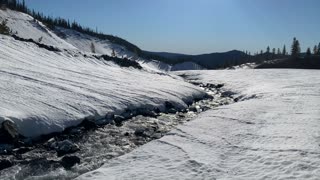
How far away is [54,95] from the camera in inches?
895

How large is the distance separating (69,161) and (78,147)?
179 cm

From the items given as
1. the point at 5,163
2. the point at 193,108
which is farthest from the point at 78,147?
the point at 193,108

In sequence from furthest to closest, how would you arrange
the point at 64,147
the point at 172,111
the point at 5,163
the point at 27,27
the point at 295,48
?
the point at 295,48
the point at 27,27
the point at 172,111
the point at 64,147
the point at 5,163

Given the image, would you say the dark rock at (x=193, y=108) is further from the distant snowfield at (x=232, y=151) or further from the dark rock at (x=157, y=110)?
the distant snowfield at (x=232, y=151)

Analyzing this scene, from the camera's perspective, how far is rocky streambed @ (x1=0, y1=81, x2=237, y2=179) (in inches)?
516

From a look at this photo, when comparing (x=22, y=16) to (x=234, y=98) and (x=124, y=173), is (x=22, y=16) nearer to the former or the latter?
(x=234, y=98)

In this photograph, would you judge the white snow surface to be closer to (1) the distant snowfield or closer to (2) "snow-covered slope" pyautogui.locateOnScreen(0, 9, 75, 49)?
(1) the distant snowfield

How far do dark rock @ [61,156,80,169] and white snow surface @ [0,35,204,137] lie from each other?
3.06 meters

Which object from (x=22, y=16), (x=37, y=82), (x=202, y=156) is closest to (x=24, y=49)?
(x=37, y=82)

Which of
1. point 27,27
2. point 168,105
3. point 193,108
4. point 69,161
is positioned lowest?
point 69,161

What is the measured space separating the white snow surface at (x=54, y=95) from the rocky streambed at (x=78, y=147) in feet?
2.89

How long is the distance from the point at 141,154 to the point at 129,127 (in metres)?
5.73

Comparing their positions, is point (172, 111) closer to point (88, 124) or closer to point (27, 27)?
point (88, 124)

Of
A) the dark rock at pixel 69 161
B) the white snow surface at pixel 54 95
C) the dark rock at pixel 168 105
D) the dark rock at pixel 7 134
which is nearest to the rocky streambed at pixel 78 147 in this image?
the dark rock at pixel 69 161
